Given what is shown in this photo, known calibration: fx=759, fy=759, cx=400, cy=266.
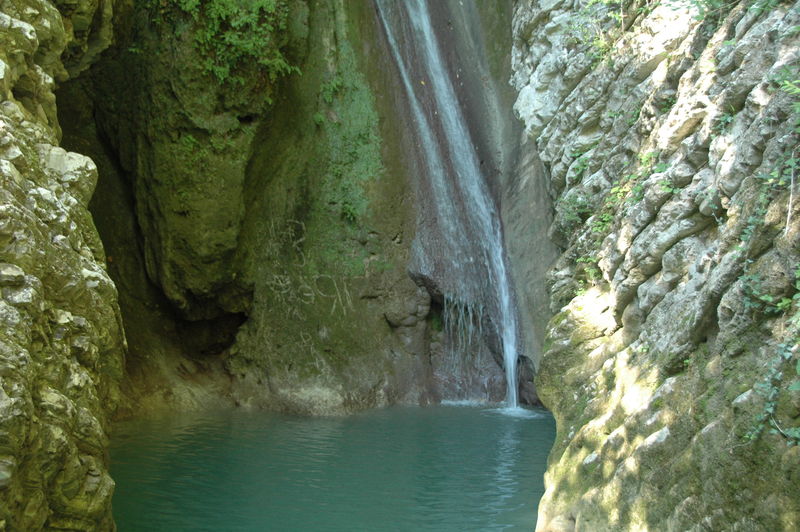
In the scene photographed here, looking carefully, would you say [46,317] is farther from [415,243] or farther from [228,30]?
[415,243]

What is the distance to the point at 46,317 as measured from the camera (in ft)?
14.6

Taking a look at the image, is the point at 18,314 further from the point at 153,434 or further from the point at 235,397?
the point at 235,397

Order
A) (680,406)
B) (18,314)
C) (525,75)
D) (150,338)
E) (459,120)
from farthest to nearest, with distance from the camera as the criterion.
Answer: (459,120), (150,338), (525,75), (680,406), (18,314)

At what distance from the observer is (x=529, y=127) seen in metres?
10.1

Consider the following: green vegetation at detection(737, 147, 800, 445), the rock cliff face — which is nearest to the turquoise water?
the rock cliff face

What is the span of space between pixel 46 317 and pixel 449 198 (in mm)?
8612

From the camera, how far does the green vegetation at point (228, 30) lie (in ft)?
33.6

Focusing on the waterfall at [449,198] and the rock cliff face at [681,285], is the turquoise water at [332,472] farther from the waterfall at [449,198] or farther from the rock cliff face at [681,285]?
the waterfall at [449,198]

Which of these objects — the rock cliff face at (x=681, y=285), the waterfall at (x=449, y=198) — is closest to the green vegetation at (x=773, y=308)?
the rock cliff face at (x=681, y=285)

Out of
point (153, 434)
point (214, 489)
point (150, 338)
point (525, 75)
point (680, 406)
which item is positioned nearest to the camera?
point (680, 406)

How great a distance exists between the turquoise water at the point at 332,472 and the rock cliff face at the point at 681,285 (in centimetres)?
135

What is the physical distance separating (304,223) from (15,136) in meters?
7.21

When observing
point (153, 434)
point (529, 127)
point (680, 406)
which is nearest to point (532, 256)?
point (529, 127)

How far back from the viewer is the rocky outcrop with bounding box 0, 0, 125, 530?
12.8ft
